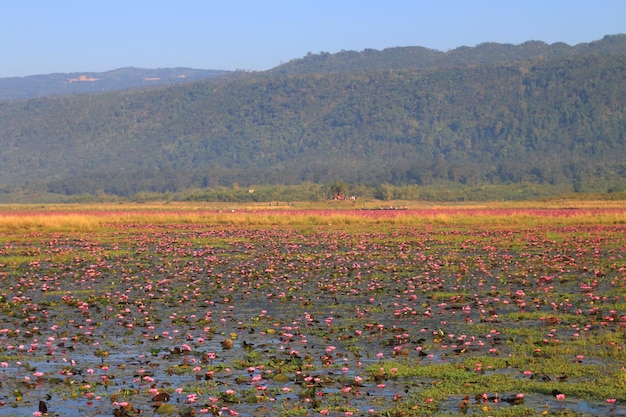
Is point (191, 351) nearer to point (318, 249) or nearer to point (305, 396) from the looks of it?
point (305, 396)

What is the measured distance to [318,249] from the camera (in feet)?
118

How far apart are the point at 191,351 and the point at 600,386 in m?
6.11

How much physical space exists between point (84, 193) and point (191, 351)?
517ft

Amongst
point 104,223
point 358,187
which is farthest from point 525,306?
point 358,187

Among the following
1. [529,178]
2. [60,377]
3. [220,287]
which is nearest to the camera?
[60,377]

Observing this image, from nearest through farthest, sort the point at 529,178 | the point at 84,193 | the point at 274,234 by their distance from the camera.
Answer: the point at 274,234, the point at 529,178, the point at 84,193

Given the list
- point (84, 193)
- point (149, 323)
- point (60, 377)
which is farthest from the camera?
point (84, 193)

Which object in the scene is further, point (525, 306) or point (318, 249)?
point (318, 249)

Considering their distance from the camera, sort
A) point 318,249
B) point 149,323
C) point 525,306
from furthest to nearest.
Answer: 1. point 318,249
2. point 525,306
3. point 149,323

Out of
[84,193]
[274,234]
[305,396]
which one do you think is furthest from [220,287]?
[84,193]

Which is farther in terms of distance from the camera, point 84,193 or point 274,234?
point 84,193

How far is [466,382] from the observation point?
42.9ft

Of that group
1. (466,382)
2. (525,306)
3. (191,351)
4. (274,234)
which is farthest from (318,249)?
(466,382)

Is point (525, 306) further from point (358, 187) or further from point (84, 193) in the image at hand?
point (84, 193)
